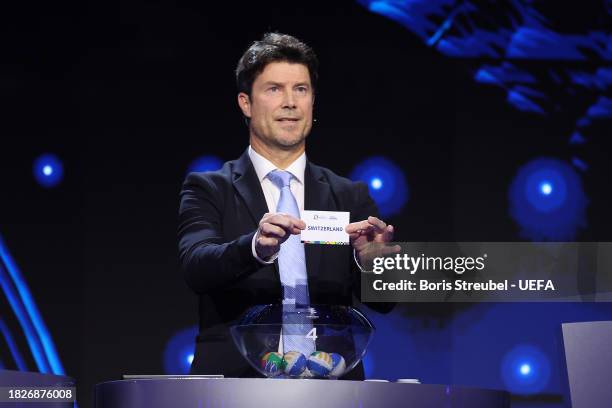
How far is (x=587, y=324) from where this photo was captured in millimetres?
2545

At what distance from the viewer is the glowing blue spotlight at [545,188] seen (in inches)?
163

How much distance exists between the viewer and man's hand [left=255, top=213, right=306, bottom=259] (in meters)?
2.73

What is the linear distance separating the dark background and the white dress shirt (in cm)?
33

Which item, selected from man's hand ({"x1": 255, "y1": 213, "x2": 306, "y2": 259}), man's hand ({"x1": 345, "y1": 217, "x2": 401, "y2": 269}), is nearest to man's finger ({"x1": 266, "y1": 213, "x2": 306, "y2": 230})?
man's hand ({"x1": 255, "y1": 213, "x2": 306, "y2": 259})

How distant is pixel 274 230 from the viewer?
9.02ft

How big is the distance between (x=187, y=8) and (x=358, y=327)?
6.93ft

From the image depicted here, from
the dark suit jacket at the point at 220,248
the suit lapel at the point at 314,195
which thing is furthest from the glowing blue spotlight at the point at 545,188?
the suit lapel at the point at 314,195

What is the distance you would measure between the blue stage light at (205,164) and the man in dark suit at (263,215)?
0.67ft

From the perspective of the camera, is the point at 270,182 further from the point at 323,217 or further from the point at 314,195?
the point at 323,217

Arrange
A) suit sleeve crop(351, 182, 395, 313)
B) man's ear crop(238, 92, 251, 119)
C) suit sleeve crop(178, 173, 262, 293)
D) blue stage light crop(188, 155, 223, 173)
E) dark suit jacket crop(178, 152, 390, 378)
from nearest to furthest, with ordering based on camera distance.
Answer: suit sleeve crop(178, 173, 262, 293), dark suit jacket crop(178, 152, 390, 378), suit sleeve crop(351, 182, 395, 313), man's ear crop(238, 92, 251, 119), blue stage light crop(188, 155, 223, 173)

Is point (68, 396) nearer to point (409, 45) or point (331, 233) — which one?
point (331, 233)

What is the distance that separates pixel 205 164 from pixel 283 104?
48cm

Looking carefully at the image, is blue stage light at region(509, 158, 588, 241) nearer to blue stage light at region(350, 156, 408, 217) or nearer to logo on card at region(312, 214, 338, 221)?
blue stage light at region(350, 156, 408, 217)

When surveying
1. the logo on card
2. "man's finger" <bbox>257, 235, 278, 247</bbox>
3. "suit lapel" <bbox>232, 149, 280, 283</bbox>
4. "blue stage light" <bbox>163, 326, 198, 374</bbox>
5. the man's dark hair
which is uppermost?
the man's dark hair
